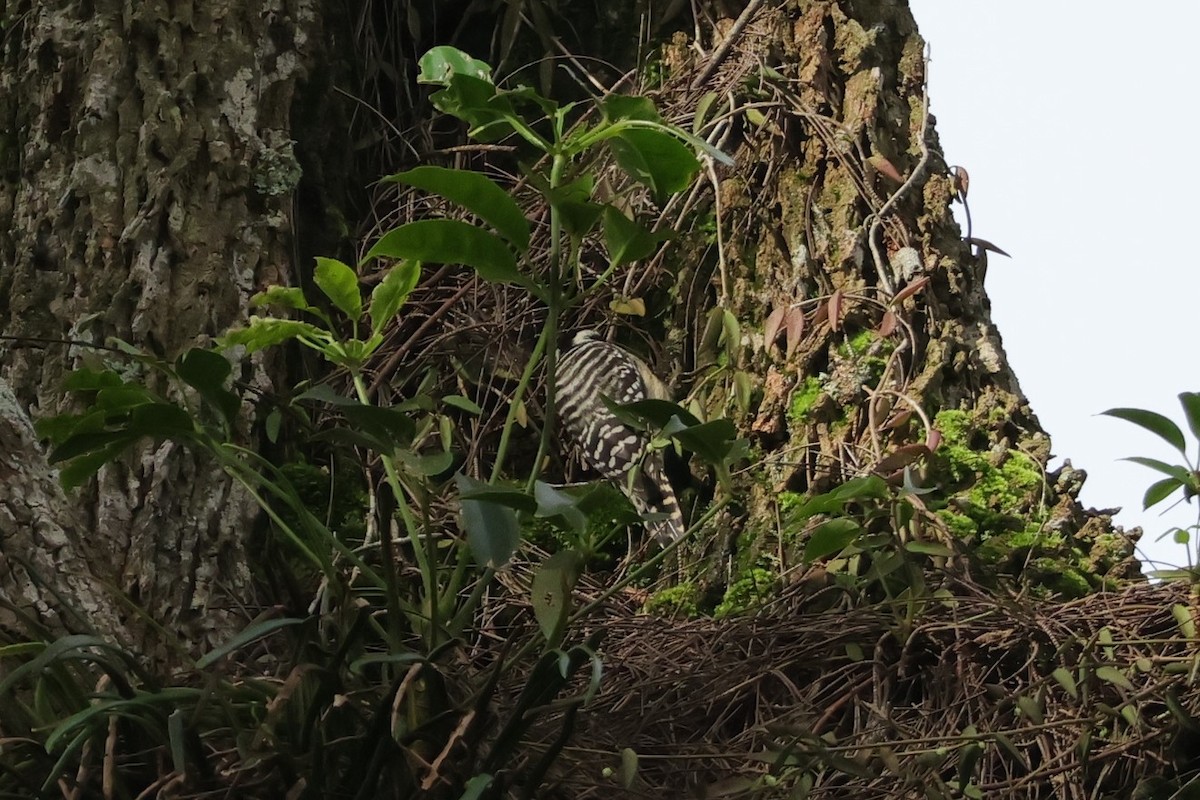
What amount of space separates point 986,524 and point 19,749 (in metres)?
1.55

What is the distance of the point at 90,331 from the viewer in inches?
81.3

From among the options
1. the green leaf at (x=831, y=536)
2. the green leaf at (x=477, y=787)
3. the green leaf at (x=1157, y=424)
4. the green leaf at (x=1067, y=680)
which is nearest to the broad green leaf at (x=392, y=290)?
the green leaf at (x=477, y=787)

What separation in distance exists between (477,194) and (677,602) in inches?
Answer: 47.4

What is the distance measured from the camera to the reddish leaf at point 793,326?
2406mm

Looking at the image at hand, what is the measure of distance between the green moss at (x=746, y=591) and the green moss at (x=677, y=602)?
0.05m

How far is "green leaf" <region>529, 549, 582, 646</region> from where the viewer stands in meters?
1.21

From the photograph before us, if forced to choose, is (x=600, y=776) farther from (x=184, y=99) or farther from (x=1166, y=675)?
(x=184, y=99)

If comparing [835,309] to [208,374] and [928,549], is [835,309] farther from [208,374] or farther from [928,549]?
[208,374]

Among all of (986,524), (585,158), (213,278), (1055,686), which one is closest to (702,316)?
(585,158)

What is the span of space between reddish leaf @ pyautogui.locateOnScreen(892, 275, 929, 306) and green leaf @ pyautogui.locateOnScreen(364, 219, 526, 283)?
1.29 m

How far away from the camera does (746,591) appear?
2195 millimetres

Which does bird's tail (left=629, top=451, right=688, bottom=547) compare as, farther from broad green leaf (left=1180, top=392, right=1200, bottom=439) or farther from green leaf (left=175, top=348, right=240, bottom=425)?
green leaf (left=175, top=348, right=240, bottom=425)

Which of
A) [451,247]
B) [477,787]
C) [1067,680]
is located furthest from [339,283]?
[1067,680]

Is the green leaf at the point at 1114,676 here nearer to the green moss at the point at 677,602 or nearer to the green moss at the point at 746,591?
the green moss at the point at 746,591
